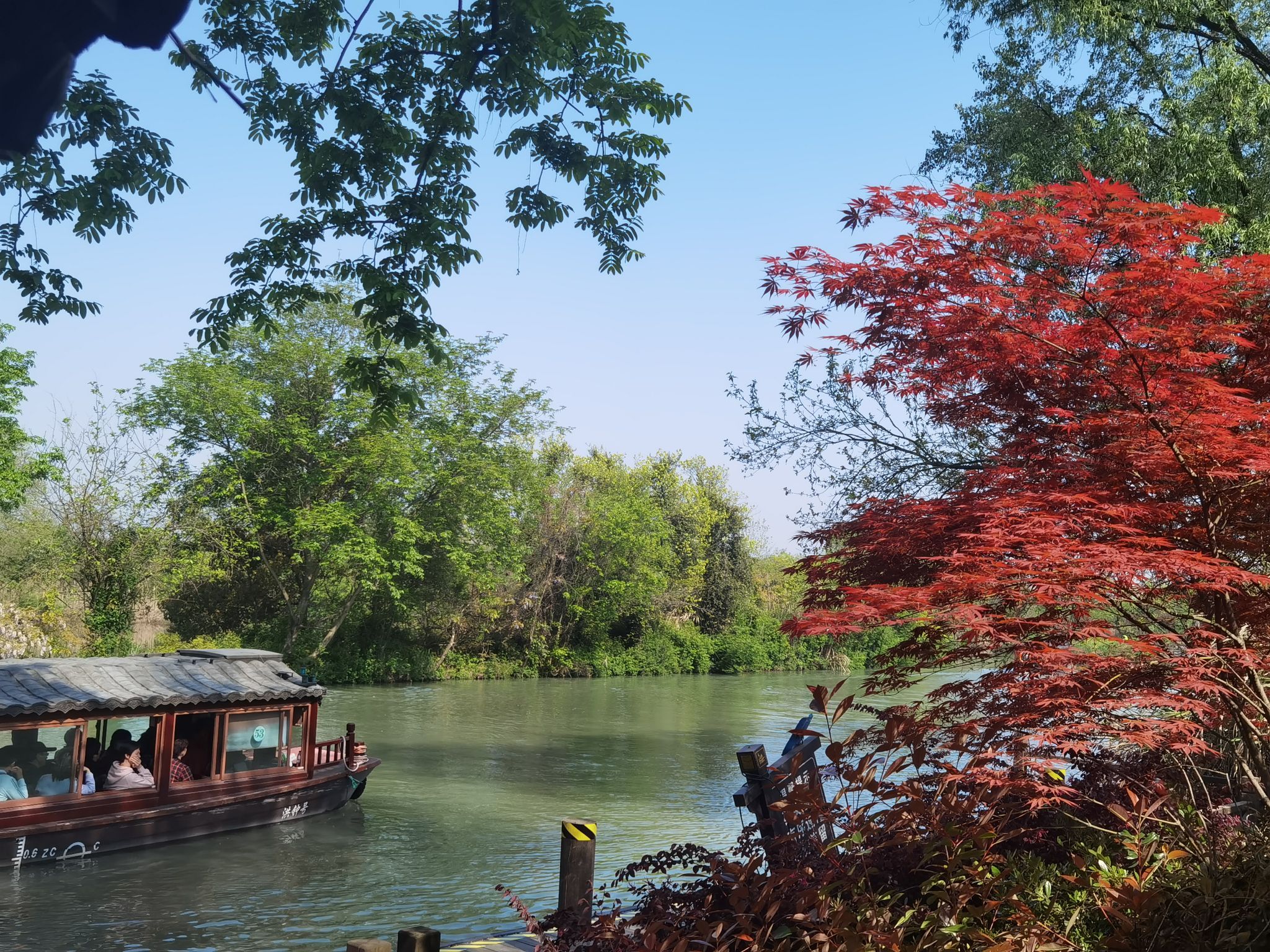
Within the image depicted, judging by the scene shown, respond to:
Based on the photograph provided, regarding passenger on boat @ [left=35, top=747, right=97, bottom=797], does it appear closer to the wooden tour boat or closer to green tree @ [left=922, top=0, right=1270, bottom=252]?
the wooden tour boat

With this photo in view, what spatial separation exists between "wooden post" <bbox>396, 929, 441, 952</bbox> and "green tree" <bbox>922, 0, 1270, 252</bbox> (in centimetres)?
1080

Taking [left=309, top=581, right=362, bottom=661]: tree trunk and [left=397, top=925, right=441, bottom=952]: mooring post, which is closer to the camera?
[left=397, top=925, right=441, bottom=952]: mooring post

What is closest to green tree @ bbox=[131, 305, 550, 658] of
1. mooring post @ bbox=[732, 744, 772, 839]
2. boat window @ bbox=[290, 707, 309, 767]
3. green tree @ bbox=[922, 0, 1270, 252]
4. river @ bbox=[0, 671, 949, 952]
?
river @ bbox=[0, 671, 949, 952]

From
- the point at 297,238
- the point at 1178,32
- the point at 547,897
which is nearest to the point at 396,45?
the point at 297,238

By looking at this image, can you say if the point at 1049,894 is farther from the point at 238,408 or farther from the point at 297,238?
the point at 238,408

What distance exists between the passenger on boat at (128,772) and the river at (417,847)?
766 mm

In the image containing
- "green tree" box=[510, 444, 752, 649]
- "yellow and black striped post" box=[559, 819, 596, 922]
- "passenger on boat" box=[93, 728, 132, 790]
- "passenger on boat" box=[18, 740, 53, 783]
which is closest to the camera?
"yellow and black striped post" box=[559, 819, 596, 922]

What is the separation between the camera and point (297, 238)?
7.73 metres

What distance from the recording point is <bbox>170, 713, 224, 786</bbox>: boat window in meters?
13.2

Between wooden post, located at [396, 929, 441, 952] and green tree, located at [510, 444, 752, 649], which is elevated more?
green tree, located at [510, 444, 752, 649]

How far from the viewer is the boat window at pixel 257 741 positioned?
13.5 metres

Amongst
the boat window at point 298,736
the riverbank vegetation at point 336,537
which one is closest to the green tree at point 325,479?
the riverbank vegetation at point 336,537

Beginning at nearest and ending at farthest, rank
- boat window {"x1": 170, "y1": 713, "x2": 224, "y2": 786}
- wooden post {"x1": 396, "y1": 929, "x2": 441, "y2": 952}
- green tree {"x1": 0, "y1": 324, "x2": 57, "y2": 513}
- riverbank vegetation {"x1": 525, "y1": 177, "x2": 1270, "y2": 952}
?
riverbank vegetation {"x1": 525, "y1": 177, "x2": 1270, "y2": 952} → wooden post {"x1": 396, "y1": 929, "x2": 441, "y2": 952} → boat window {"x1": 170, "y1": 713, "x2": 224, "y2": 786} → green tree {"x1": 0, "y1": 324, "x2": 57, "y2": 513}

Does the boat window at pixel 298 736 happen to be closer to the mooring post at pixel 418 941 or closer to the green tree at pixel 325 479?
the mooring post at pixel 418 941
